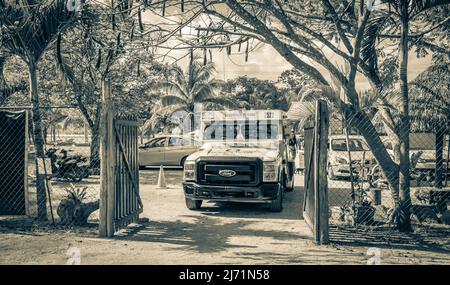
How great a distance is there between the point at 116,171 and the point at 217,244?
211 cm

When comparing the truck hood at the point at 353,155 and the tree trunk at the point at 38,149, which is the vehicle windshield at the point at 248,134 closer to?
the tree trunk at the point at 38,149

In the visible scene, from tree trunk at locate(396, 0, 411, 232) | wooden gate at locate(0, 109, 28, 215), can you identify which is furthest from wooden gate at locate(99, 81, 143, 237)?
tree trunk at locate(396, 0, 411, 232)

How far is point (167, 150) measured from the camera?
18.8 m

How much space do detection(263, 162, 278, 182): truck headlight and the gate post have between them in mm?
3201

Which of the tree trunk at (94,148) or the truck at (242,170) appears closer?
the truck at (242,170)

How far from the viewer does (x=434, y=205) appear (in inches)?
303

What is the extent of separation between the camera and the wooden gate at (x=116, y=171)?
21.7 feet

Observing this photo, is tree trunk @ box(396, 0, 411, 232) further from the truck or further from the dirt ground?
the truck

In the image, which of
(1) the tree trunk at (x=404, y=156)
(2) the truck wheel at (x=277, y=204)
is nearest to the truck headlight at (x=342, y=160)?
(2) the truck wheel at (x=277, y=204)

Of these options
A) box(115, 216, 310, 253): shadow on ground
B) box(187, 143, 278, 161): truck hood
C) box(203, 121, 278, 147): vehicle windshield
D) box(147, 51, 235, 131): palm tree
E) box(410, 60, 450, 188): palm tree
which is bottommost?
box(115, 216, 310, 253): shadow on ground

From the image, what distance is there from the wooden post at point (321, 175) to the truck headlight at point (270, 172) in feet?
6.98

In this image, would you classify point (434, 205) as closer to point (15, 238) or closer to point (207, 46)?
point (207, 46)

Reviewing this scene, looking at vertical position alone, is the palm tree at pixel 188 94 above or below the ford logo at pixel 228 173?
above

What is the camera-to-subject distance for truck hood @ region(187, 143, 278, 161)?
8.75 metres
